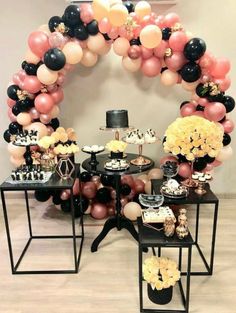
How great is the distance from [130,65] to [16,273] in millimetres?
1989

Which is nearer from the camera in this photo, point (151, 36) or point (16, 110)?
point (151, 36)

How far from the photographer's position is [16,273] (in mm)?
2264

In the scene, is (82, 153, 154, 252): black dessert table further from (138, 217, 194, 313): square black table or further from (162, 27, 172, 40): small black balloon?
(162, 27, 172, 40): small black balloon

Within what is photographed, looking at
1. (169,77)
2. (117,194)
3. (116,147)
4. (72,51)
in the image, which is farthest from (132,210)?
(72,51)

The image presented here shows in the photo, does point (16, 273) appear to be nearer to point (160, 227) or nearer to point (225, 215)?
point (160, 227)

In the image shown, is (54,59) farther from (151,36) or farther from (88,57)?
(151,36)

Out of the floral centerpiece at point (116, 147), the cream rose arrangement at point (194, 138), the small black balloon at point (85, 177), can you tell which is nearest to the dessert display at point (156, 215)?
the cream rose arrangement at point (194, 138)

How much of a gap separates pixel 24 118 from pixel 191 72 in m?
1.54

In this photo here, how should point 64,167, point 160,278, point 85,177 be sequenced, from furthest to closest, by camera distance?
point 85,177 → point 64,167 → point 160,278

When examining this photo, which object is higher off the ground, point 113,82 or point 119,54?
point 119,54

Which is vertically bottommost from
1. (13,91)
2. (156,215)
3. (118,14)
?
(156,215)

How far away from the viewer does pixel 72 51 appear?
2578 millimetres

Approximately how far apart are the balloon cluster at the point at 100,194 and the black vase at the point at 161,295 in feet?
3.25

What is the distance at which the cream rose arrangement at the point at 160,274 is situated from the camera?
1.84 metres
